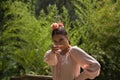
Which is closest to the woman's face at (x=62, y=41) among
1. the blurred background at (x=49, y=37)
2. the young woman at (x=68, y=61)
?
the young woman at (x=68, y=61)

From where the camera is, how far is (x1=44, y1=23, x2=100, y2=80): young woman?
8.07ft

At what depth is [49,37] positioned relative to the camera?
24.3 feet

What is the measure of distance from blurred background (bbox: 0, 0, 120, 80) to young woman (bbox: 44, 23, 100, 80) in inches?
161

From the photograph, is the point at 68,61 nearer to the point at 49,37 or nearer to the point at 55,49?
the point at 55,49

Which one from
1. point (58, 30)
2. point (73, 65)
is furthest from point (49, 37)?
point (73, 65)

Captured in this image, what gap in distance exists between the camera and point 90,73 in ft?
8.01

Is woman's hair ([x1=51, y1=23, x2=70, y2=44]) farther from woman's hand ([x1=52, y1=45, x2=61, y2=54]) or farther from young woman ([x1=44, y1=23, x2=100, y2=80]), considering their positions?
woman's hand ([x1=52, y1=45, x2=61, y2=54])

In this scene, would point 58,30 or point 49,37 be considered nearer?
point 58,30

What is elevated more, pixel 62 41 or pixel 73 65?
pixel 62 41

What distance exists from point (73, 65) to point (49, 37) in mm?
4936

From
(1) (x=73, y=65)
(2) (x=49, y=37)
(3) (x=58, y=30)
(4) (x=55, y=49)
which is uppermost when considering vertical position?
(3) (x=58, y=30)

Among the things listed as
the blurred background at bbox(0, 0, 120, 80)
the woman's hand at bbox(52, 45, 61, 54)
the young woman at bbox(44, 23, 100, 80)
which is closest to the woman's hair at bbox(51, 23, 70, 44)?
the young woman at bbox(44, 23, 100, 80)

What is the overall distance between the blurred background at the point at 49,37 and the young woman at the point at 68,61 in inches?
161

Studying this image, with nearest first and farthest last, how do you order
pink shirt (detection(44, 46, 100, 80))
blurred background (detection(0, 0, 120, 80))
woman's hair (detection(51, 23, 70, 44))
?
pink shirt (detection(44, 46, 100, 80)) → woman's hair (detection(51, 23, 70, 44)) → blurred background (detection(0, 0, 120, 80))
